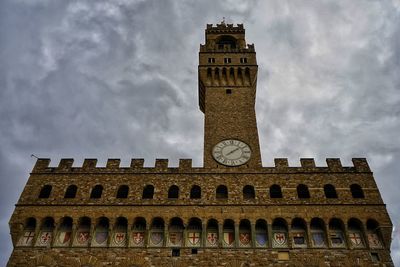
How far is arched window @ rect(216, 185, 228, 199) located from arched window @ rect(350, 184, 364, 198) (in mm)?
7777

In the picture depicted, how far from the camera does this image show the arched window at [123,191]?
2379cm

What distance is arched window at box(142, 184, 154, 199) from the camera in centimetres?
2358

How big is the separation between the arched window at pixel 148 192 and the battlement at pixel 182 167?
1.21 m

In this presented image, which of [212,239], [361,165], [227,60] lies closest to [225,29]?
[227,60]

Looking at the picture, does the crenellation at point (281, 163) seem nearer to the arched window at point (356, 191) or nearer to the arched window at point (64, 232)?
the arched window at point (356, 191)

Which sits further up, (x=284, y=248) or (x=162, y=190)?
(x=162, y=190)

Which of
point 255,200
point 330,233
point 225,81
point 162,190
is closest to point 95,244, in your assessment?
point 162,190

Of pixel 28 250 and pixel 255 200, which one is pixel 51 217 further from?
pixel 255 200

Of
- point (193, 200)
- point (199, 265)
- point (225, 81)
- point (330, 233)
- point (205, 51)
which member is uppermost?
point (205, 51)

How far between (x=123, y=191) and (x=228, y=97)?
12030mm

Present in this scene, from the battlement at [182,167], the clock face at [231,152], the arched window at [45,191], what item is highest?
the clock face at [231,152]

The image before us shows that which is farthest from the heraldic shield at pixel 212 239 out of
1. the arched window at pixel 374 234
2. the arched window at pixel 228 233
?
the arched window at pixel 374 234

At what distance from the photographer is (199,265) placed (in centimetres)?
2039

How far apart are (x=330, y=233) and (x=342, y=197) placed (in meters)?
2.49
